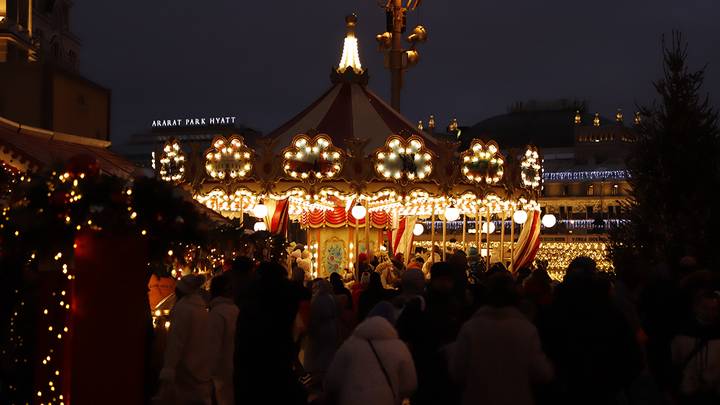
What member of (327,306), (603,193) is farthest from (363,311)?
(603,193)

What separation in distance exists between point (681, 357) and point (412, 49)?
22.3m

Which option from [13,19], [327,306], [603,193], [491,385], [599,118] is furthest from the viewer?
[599,118]

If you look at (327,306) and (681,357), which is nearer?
(681,357)

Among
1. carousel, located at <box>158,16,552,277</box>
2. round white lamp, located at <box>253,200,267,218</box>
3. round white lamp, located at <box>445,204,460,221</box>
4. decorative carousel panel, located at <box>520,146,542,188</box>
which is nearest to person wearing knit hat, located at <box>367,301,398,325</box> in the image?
carousel, located at <box>158,16,552,277</box>

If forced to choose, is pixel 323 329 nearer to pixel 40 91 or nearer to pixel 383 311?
pixel 383 311

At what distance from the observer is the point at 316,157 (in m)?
22.5

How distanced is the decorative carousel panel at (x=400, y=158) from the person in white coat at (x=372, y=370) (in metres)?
15.3

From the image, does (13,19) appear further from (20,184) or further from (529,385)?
(529,385)

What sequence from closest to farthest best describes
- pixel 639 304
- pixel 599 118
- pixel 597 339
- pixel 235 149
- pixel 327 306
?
pixel 597 339 → pixel 639 304 → pixel 327 306 → pixel 235 149 → pixel 599 118

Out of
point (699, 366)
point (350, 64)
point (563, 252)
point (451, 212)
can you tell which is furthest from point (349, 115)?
point (563, 252)

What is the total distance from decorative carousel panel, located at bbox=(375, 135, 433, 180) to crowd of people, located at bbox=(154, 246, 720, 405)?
11.6m

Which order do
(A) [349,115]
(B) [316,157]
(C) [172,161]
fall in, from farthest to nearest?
1. (A) [349,115]
2. (C) [172,161]
3. (B) [316,157]

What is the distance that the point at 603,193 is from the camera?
2559 inches

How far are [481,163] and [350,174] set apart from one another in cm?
287
